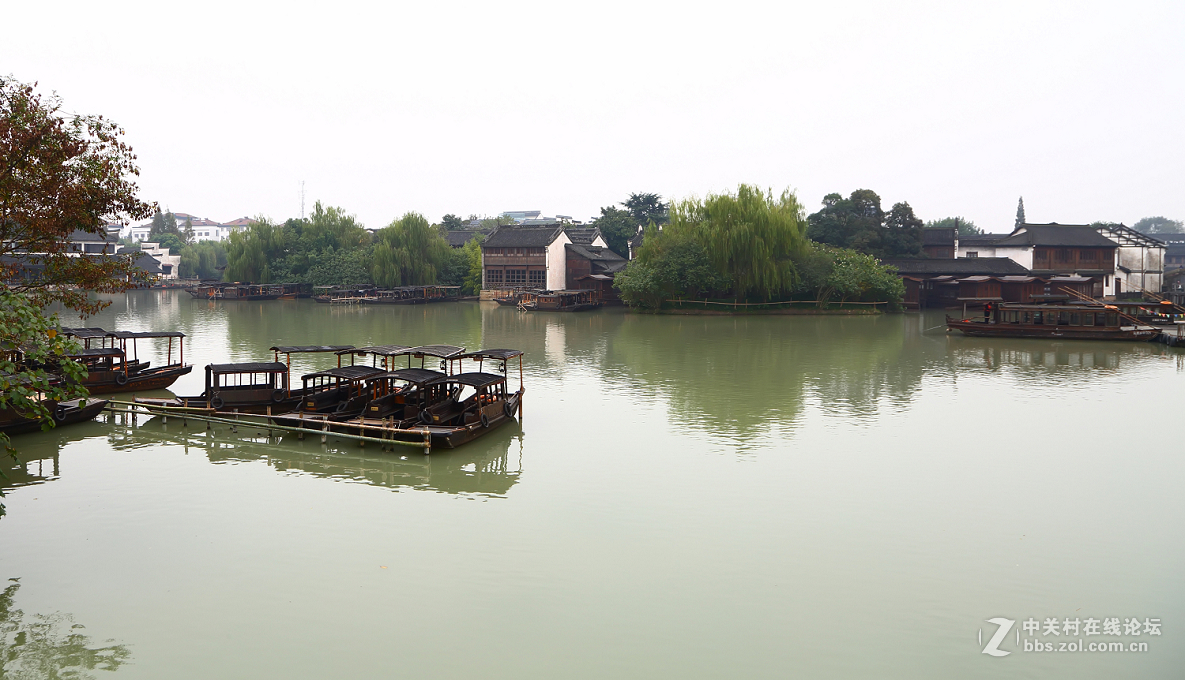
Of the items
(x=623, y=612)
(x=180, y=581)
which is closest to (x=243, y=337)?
(x=180, y=581)

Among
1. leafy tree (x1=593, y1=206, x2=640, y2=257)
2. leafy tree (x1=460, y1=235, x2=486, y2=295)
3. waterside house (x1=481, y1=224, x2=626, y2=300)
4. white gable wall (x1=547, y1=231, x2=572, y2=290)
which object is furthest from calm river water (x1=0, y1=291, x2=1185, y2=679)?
leafy tree (x1=593, y1=206, x2=640, y2=257)

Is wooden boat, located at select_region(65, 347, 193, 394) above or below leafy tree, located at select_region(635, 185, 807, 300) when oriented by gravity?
below

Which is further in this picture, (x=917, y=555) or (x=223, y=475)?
(x=223, y=475)

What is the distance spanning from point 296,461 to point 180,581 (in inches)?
235

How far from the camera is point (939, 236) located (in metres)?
64.1

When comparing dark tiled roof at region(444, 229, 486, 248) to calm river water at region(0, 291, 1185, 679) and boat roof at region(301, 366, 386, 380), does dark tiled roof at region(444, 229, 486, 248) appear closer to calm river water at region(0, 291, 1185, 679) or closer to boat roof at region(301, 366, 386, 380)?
calm river water at region(0, 291, 1185, 679)

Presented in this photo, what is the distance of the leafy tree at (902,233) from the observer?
5994 centimetres

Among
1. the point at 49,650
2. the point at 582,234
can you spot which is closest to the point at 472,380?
the point at 49,650

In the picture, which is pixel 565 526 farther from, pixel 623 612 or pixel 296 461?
pixel 296 461

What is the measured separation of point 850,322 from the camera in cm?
4594

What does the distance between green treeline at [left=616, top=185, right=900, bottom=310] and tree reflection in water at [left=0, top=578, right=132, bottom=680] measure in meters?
43.6

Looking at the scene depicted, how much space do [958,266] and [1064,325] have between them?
65.8ft

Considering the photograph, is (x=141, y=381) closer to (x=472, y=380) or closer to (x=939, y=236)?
(x=472, y=380)

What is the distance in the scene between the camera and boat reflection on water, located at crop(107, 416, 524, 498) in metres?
14.9
